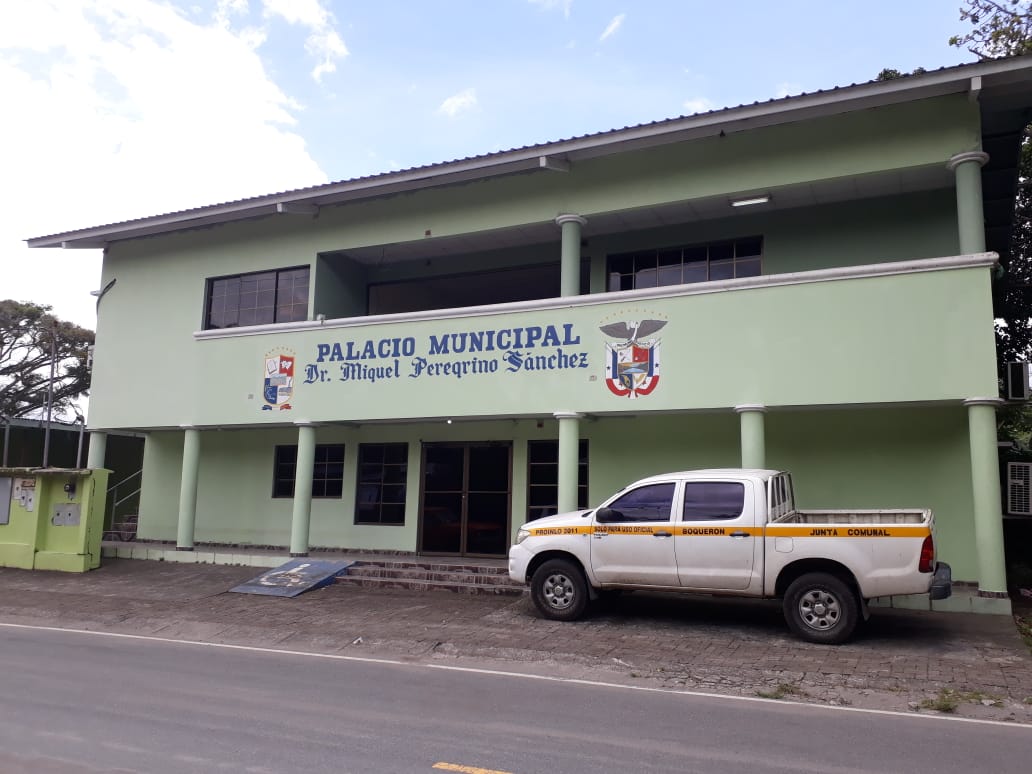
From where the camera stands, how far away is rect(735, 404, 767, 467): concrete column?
12.5 metres

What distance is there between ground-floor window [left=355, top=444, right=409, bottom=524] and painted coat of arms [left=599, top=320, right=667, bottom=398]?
18.3ft

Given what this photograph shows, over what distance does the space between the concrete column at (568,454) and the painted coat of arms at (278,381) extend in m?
5.75

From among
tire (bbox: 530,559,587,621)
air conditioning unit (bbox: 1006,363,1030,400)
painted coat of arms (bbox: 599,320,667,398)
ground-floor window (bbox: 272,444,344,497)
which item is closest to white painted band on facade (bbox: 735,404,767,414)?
painted coat of arms (bbox: 599,320,667,398)

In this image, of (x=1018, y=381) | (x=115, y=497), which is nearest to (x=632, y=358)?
(x=1018, y=381)

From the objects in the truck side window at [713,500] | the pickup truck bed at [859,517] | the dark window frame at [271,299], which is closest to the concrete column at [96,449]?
the dark window frame at [271,299]

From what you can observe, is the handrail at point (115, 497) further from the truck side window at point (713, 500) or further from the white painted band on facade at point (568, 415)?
the truck side window at point (713, 500)

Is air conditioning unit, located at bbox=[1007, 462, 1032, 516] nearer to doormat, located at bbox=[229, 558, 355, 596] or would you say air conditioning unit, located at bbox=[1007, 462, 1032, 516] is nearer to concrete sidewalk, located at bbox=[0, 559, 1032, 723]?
concrete sidewalk, located at bbox=[0, 559, 1032, 723]

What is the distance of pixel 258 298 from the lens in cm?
1844

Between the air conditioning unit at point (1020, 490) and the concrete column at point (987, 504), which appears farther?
the air conditioning unit at point (1020, 490)

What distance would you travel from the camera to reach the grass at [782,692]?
7711 mm

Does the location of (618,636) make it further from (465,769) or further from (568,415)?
(465,769)

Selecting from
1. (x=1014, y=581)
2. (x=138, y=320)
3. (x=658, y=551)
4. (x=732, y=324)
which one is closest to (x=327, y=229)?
(x=138, y=320)

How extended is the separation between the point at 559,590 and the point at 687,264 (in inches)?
285

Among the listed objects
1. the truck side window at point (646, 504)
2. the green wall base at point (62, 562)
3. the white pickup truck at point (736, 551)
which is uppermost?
the truck side window at point (646, 504)
